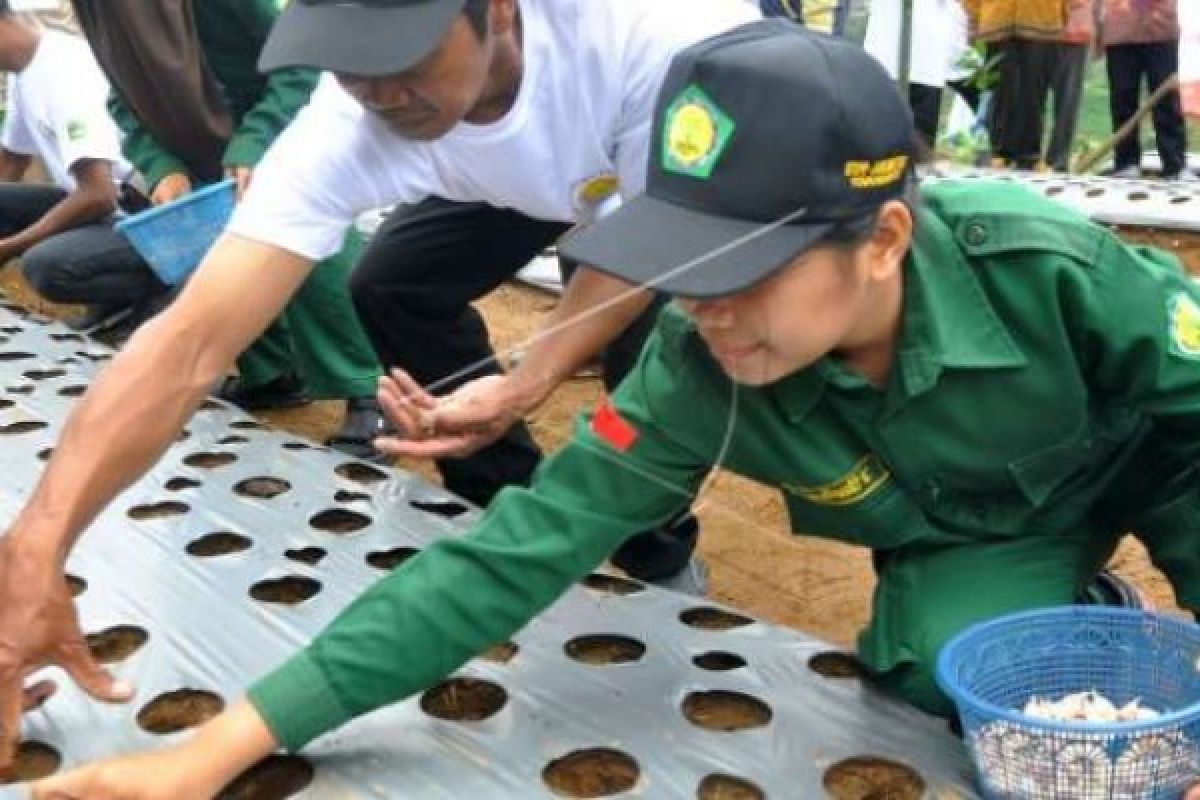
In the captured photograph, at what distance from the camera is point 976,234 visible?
5.04 ft

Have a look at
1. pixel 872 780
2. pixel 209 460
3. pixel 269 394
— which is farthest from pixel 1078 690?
pixel 269 394

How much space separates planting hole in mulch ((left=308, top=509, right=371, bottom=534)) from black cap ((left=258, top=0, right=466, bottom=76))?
3.00 ft

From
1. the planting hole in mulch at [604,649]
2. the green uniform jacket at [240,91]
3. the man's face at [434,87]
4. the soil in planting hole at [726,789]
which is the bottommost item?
the planting hole in mulch at [604,649]

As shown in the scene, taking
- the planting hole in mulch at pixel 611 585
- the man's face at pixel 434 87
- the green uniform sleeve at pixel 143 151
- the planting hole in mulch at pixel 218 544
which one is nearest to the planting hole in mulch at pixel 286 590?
the planting hole in mulch at pixel 218 544

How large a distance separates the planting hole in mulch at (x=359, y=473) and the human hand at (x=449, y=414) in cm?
42

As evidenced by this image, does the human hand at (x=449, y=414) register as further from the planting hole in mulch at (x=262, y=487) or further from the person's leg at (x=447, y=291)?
the planting hole in mulch at (x=262, y=487)

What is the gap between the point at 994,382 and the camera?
5.07ft

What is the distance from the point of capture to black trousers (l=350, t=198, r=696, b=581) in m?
2.42

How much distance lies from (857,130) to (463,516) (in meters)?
1.27

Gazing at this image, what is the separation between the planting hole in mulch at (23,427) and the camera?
285 cm

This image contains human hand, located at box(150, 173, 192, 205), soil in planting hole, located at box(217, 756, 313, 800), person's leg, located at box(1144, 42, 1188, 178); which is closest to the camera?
soil in planting hole, located at box(217, 756, 313, 800)

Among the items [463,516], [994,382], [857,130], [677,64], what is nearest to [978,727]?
[994,382]

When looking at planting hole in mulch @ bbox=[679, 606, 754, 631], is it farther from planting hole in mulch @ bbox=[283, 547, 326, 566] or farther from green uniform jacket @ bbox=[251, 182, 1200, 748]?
planting hole in mulch @ bbox=[283, 547, 326, 566]

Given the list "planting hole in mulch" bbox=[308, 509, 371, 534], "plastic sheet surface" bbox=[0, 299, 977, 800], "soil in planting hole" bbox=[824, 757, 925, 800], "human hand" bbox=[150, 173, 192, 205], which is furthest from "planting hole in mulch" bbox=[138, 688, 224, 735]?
"human hand" bbox=[150, 173, 192, 205]
